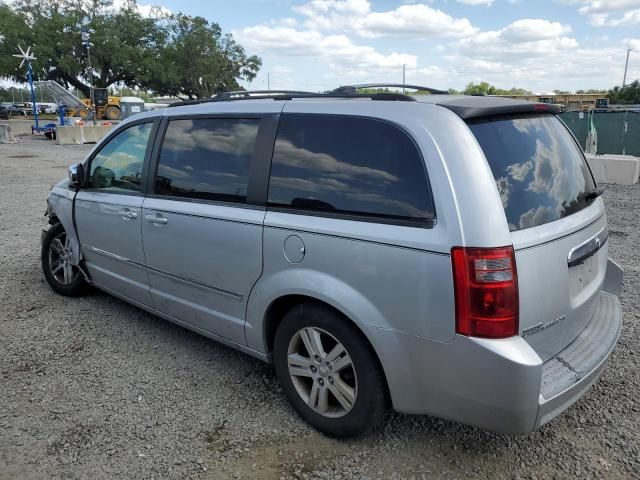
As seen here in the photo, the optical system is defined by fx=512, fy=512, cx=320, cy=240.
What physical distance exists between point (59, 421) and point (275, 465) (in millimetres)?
1341

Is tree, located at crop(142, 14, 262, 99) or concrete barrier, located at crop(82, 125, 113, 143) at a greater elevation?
tree, located at crop(142, 14, 262, 99)

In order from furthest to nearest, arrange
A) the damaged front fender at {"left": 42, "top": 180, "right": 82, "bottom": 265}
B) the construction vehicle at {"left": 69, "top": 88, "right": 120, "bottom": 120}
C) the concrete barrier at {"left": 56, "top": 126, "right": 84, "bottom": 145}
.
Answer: the construction vehicle at {"left": 69, "top": 88, "right": 120, "bottom": 120}
the concrete barrier at {"left": 56, "top": 126, "right": 84, "bottom": 145}
the damaged front fender at {"left": 42, "top": 180, "right": 82, "bottom": 265}

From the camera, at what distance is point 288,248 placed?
8.89ft

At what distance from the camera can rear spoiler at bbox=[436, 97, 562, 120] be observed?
94.6 inches

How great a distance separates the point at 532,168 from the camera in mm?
2486

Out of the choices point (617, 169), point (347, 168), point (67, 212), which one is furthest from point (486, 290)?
point (617, 169)

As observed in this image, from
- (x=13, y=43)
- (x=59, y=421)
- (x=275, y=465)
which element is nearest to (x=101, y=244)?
(x=59, y=421)

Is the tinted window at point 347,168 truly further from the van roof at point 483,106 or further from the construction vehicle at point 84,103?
the construction vehicle at point 84,103

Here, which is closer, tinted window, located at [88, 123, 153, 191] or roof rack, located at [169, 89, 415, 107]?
roof rack, located at [169, 89, 415, 107]

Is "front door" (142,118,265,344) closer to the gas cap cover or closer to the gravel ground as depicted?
the gas cap cover

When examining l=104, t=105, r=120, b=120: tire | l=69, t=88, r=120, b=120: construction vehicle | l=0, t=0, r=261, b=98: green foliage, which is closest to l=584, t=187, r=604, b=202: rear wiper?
l=69, t=88, r=120, b=120: construction vehicle

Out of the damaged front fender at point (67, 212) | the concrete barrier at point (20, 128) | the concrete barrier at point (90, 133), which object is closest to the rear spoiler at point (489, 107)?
the damaged front fender at point (67, 212)

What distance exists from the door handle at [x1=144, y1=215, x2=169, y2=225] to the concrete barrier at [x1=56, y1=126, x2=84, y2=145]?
74.1 ft

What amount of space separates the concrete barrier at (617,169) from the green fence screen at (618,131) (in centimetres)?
470
